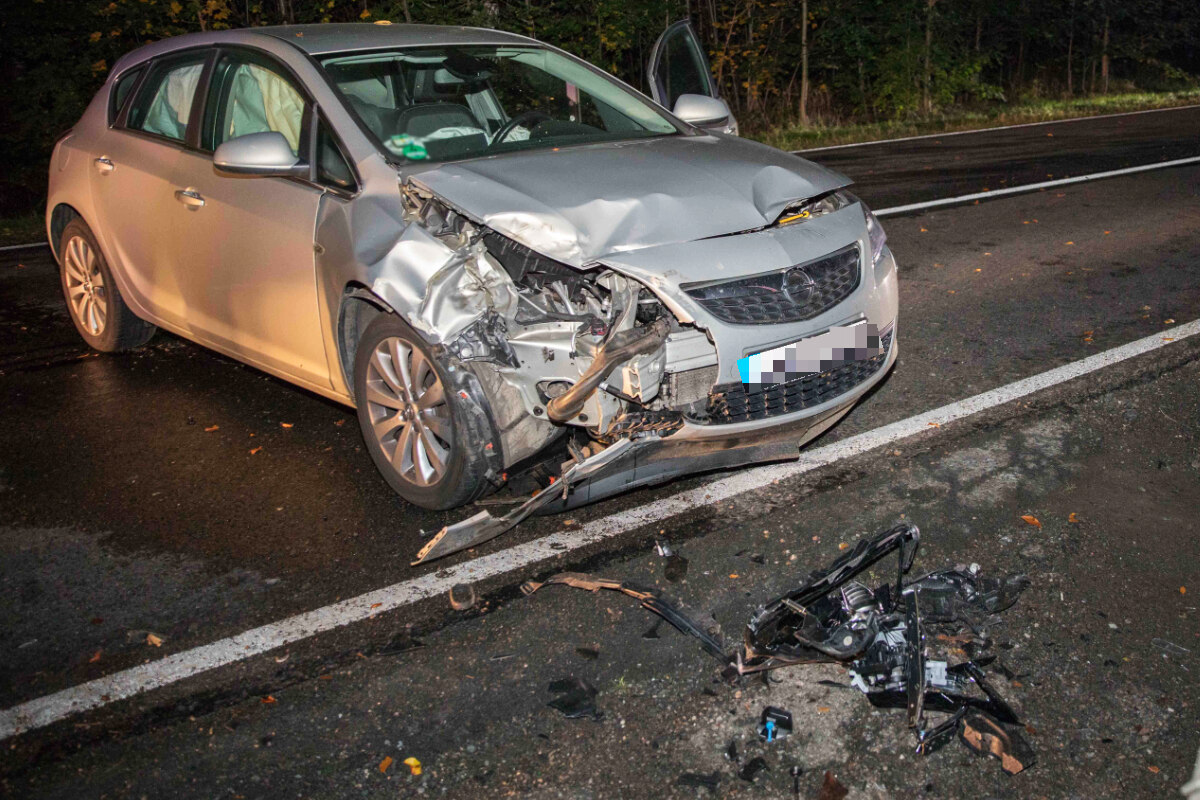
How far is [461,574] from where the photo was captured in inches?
146

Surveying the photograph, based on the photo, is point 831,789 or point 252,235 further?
point 252,235

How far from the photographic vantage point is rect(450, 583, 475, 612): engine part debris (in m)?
3.50

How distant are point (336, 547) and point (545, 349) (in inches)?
44.7

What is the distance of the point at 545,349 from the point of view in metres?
3.54

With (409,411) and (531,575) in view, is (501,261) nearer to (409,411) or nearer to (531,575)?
(409,411)

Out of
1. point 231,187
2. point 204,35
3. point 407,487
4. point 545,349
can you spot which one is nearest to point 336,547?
point 407,487

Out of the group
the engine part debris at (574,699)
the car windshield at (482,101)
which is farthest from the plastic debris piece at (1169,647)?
the car windshield at (482,101)

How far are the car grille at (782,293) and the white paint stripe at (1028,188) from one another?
18.9ft

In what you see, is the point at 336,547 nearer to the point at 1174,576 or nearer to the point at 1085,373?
the point at 1174,576

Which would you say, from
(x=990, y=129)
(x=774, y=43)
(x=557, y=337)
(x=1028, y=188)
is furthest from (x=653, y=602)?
(x=774, y=43)

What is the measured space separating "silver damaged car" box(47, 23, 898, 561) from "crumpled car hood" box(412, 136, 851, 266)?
1cm

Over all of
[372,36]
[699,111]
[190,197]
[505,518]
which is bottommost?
[505,518]

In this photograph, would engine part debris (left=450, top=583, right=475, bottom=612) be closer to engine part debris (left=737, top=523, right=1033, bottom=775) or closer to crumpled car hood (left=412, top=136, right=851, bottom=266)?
engine part debris (left=737, top=523, right=1033, bottom=775)

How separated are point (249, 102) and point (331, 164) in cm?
93
